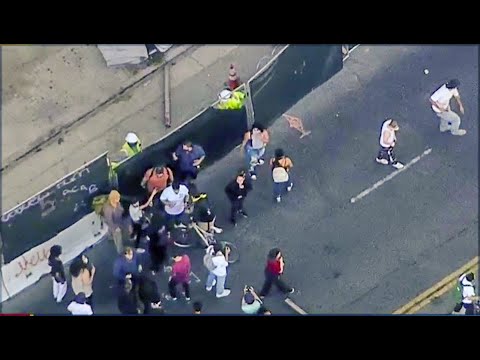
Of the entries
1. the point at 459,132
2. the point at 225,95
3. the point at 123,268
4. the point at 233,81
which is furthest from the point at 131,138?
the point at 459,132

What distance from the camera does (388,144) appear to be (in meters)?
21.9

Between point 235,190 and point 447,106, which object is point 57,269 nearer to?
point 235,190

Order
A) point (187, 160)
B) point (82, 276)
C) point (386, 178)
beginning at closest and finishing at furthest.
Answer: point (82, 276), point (187, 160), point (386, 178)

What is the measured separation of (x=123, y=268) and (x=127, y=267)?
61 millimetres

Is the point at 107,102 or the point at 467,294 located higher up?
the point at 107,102

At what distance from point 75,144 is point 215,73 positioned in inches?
112

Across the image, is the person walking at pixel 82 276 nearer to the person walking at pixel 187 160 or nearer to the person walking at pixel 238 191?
the person walking at pixel 187 160

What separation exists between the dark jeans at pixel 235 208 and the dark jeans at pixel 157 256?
129 centimetres

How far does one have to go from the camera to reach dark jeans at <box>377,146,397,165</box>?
72.6 feet

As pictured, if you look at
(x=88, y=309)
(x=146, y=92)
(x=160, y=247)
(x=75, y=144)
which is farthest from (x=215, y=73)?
(x=88, y=309)

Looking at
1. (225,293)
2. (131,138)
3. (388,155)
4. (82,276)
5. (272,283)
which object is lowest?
(225,293)

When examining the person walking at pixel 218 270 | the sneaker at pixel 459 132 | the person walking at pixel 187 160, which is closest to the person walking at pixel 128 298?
the person walking at pixel 218 270

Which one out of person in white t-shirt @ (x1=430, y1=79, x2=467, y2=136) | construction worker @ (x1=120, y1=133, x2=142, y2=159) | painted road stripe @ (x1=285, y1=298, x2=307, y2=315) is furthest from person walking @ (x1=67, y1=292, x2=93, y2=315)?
person in white t-shirt @ (x1=430, y1=79, x2=467, y2=136)

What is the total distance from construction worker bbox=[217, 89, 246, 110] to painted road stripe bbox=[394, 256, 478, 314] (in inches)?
170
